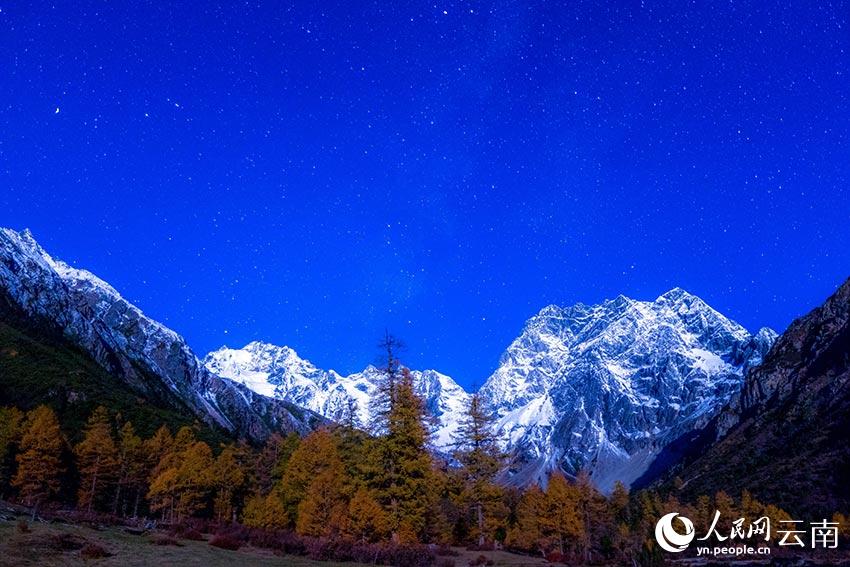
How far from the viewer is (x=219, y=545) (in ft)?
88.1

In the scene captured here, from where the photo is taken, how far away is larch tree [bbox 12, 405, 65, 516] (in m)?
62.5

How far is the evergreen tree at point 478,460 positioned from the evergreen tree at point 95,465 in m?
45.4

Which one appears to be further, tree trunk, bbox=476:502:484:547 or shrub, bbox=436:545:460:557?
tree trunk, bbox=476:502:484:547

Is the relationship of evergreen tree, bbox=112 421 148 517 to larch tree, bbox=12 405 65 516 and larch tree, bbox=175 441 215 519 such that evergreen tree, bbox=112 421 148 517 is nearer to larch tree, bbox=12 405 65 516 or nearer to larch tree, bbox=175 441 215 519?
larch tree, bbox=12 405 65 516

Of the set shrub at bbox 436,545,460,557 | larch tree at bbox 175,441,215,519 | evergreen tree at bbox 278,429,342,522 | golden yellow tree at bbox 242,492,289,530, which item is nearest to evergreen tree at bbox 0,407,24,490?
larch tree at bbox 175,441,215,519

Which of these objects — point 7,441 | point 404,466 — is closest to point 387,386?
point 404,466

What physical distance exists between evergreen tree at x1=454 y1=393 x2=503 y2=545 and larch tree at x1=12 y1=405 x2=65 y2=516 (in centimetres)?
4594

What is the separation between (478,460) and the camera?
50.1 meters

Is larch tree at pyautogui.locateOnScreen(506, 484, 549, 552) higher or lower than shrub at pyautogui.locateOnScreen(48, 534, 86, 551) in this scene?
lower

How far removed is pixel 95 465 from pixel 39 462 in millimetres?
6158

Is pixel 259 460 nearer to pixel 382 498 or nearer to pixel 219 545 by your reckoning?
pixel 382 498

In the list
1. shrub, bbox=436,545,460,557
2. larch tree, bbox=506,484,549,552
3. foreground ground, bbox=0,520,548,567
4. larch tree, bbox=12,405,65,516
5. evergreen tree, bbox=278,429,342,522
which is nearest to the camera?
foreground ground, bbox=0,520,548,567

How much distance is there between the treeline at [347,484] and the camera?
38.4 metres

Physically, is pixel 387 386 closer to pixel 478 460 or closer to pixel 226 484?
pixel 478 460
